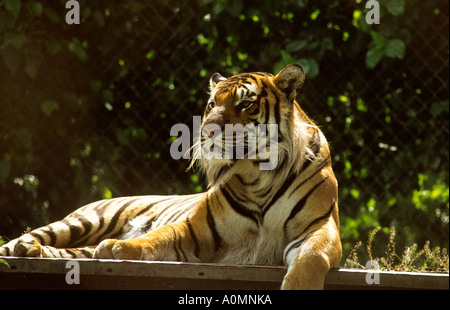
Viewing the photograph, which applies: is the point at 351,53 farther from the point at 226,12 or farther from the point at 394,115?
the point at 226,12

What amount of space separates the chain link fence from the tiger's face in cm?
151

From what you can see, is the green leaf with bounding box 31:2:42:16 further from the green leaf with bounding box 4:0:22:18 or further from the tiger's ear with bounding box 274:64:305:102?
the tiger's ear with bounding box 274:64:305:102

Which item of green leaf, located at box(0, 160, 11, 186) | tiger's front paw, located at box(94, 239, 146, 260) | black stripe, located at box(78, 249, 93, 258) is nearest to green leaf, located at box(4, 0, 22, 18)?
green leaf, located at box(0, 160, 11, 186)

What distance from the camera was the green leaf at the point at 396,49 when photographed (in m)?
3.83

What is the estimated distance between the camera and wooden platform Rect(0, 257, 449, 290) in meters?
2.02

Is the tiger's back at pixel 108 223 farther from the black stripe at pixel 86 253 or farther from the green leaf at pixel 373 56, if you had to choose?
the green leaf at pixel 373 56

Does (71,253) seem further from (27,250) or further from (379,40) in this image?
(379,40)

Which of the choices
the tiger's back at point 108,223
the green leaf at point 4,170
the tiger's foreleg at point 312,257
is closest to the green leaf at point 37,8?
the green leaf at point 4,170

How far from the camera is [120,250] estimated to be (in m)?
2.21

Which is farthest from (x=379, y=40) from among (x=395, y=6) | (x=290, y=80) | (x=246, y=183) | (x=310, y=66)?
(x=246, y=183)

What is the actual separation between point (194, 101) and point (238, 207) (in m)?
1.77

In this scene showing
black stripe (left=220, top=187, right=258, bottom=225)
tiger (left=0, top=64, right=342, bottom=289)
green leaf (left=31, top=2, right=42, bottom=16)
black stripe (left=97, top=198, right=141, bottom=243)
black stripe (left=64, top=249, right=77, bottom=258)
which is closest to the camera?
tiger (left=0, top=64, right=342, bottom=289)

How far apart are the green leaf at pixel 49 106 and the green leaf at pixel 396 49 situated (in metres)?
1.93
